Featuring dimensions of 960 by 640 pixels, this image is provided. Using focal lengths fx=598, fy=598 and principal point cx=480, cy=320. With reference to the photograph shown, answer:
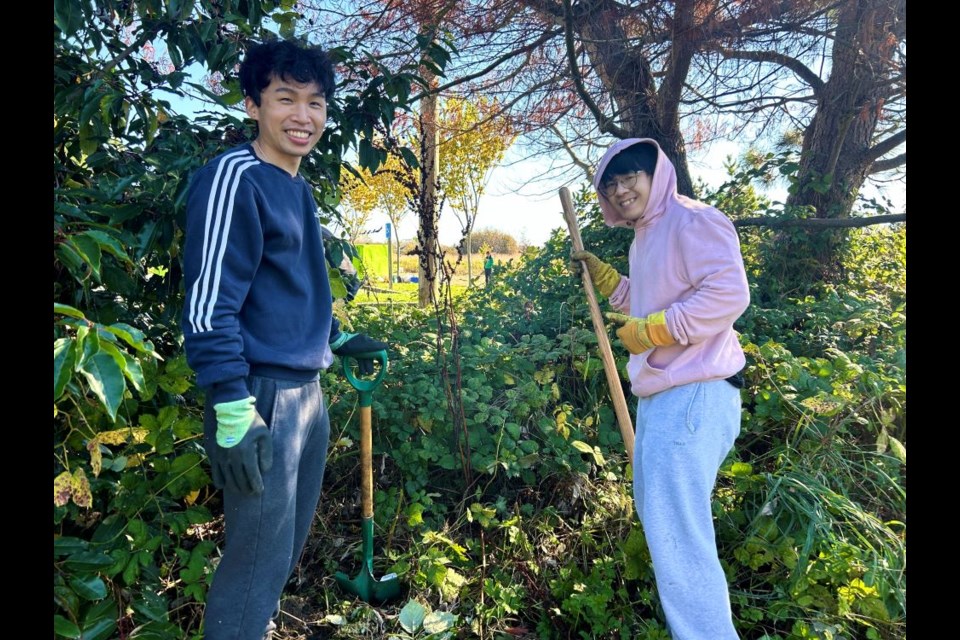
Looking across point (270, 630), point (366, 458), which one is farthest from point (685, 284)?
point (270, 630)

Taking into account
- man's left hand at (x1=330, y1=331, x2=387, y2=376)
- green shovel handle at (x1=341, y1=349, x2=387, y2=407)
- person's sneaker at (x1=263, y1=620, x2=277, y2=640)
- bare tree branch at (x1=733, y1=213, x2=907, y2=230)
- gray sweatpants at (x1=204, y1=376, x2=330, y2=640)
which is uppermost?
bare tree branch at (x1=733, y1=213, x2=907, y2=230)

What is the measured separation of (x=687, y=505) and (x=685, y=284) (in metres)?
0.69


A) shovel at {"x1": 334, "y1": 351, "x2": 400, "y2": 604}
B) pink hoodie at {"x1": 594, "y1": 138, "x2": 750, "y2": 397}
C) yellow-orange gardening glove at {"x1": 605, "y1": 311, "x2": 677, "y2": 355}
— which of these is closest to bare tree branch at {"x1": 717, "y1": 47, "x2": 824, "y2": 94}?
pink hoodie at {"x1": 594, "y1": 138, "x2": 750, "y2": 397}

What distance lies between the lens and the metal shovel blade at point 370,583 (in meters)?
2.44

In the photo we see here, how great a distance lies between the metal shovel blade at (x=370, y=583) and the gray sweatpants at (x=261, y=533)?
705 millimetres

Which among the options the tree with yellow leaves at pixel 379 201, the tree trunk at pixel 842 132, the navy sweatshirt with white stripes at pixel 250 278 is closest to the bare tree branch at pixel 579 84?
the tree trunk at pixel 842 132

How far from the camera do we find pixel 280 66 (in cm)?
174

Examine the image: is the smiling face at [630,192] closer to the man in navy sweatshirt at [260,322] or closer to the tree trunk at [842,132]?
the man in navy sweatshirt at [260,322]

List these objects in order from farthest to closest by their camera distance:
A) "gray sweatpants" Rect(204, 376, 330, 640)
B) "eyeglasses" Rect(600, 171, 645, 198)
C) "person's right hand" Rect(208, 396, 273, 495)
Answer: "eyeglasses" Rect(600, 171, 645, 198) < "gray sweatpants" Rect(204, 376, 330, 640) < "person's right hand" Rect(208, 396, 273, 495)

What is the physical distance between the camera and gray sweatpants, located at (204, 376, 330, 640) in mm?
1649

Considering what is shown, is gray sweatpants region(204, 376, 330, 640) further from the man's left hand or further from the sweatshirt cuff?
the man's left hand

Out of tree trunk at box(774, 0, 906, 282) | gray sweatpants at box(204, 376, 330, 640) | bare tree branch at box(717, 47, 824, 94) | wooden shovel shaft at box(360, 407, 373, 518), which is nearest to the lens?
gray sweatpants at box(204, 376, 330, 640)

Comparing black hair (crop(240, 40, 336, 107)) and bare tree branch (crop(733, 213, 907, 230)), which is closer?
black hair (crop(240, 40, 336, 107))

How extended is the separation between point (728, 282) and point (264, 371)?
1383 mm
